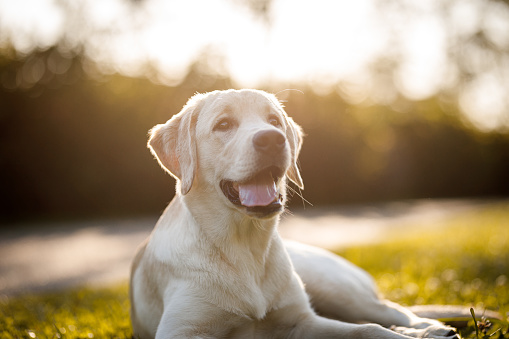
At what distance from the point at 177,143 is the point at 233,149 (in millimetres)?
515

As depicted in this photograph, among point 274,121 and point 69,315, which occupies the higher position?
point 274,121

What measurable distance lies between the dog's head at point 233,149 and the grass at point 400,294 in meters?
1.46

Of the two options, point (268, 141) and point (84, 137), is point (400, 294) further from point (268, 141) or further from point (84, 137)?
point (84, 137)

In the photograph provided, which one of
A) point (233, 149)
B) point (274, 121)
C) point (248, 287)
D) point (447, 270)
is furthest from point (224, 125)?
point (447, 270)

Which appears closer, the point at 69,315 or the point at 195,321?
the point at 195,321

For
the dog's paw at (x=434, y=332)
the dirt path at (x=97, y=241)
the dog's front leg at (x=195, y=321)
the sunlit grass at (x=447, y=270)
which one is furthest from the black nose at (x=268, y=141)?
the dirt path at (x=97, y=241)

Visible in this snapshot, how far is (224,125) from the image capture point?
3.38m

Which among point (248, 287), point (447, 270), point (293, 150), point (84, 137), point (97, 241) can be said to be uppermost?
point (293, 150)

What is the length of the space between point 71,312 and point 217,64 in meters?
13.6

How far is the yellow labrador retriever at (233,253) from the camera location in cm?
296

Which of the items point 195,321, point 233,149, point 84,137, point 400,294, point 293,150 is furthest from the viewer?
point 84,137

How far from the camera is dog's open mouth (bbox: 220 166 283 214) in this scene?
9.75 feet

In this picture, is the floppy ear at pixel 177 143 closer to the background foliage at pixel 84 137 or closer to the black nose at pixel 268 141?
the black nose at pixel 268 141

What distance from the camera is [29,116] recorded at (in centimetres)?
1463
